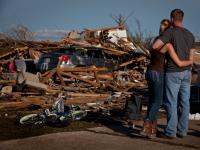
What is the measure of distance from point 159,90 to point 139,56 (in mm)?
16744

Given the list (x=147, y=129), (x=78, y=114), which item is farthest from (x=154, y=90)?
(x=78, y=114)

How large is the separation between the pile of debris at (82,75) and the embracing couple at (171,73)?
220 inches

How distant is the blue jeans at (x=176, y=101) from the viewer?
8148 millimetres

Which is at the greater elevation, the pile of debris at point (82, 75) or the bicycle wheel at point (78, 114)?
the pile of debris at point (82, 75)

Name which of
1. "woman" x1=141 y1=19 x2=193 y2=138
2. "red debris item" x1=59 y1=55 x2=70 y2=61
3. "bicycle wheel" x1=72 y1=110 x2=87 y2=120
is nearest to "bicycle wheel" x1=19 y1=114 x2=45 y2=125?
A: "bicycle wheel" x1=72 y1=110 x2=87 y2=120

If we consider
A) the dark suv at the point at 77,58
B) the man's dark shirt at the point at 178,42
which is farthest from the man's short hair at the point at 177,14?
the dark suv at the point at 77,58

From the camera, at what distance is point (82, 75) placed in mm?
Result: 19875

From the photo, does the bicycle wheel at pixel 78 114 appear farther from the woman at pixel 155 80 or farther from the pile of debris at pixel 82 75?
the pile of debris at pixel 82 75

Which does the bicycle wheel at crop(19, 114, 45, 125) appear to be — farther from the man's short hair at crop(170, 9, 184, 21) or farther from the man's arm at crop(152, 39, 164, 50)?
the man's short hair at crop(170, 9, 184, 21)

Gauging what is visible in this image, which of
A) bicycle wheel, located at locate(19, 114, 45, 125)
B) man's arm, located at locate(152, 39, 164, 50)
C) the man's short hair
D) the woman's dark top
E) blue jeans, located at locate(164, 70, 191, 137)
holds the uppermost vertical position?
the man's short hair

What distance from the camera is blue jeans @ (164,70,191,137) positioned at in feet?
26.7

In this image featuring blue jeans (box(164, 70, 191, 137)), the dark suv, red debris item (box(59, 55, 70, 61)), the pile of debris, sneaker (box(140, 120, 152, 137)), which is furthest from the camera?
the dark suv

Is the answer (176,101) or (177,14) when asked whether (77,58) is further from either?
(177,14)

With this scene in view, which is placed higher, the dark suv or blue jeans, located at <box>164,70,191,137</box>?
the dark suv
